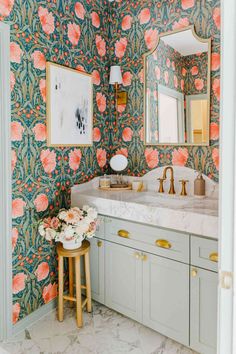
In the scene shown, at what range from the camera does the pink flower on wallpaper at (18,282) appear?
2172 mm

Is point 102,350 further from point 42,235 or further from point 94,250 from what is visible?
point 42,235

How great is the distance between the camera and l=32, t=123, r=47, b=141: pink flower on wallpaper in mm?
2266

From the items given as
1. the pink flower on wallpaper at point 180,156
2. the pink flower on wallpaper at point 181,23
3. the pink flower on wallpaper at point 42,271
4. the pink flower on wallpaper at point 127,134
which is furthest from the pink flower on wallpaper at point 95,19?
the pink flower on wallpaper at point 42,271

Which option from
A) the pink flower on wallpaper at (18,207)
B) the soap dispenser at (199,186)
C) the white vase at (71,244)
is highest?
the soap dispenser at (199,186)

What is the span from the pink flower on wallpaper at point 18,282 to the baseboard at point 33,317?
0.81 feet

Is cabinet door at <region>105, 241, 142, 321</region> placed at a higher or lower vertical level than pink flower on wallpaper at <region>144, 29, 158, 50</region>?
lower

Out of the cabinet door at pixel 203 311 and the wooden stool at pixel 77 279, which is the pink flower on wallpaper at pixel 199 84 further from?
the wooden stool at pixel 77 279

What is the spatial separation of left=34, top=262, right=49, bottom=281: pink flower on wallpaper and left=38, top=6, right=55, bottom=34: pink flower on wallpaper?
1.85 meters

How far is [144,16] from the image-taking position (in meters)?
2.65

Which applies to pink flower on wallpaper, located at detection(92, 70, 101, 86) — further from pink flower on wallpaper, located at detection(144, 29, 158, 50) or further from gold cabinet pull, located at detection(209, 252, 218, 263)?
gold cabinet pull, located at detection(209, 252, 218, 263)

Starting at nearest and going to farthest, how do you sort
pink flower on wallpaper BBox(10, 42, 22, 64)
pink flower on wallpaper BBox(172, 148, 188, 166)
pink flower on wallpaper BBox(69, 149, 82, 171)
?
pink flower on wallpaper BBox(10, 42, 22, 64) < pink flower on wallpaper BBox(172, 148, 188, 166) < pink flower on wallpaper BBox(69, 149, 82, 171)

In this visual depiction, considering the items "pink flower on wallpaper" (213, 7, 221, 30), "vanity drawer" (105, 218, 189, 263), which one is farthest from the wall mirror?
"vanity drawer" (105, 218, 189, 263)

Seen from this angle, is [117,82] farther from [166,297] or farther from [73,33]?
[166,297]

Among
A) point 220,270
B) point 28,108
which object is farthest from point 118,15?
point 220,270
